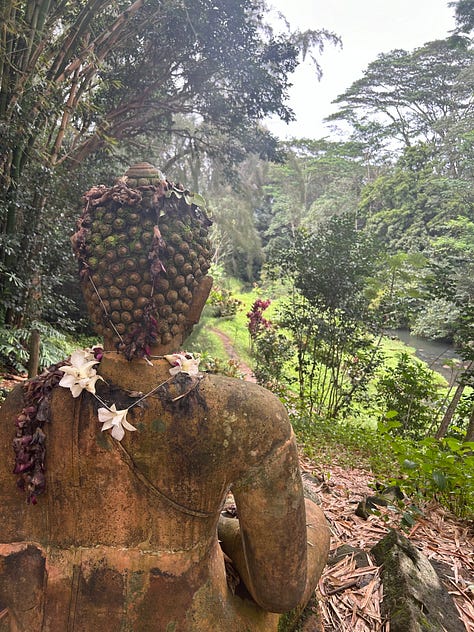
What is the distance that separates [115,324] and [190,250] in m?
0.26

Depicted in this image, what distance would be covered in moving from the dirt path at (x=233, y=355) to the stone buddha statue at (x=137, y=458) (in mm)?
6905

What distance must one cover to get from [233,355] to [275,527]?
929 cm

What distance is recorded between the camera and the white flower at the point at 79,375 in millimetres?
945

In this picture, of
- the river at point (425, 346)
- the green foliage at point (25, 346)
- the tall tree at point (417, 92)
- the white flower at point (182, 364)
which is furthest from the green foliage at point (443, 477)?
the tall tree at point (417, 92)

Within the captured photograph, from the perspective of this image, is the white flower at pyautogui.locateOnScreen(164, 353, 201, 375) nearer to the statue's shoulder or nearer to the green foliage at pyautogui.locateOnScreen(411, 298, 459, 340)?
the statue's shoulder

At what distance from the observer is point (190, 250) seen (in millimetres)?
988

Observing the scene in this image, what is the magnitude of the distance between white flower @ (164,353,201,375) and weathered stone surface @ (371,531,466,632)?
4.04 ft

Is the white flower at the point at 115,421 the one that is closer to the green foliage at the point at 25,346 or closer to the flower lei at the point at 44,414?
the flower lei at the point at 44,414

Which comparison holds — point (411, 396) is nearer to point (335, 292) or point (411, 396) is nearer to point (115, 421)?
point (335, 292)

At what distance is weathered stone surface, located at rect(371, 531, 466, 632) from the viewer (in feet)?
4.72

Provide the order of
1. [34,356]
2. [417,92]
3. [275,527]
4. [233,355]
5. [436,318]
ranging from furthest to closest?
1. [417,92]
2. [233,355]
3. [436,318]
4. [34,356]
5. [275,527]

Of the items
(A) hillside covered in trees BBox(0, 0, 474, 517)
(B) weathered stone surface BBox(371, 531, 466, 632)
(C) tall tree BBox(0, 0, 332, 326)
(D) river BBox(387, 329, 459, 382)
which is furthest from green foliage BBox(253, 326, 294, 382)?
(D) river BBox(387, 329, 459, 382)

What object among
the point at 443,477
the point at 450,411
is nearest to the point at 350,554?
the point at 443,477

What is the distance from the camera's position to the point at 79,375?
96cm
